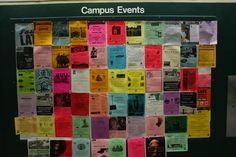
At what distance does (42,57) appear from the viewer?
218 centimetres

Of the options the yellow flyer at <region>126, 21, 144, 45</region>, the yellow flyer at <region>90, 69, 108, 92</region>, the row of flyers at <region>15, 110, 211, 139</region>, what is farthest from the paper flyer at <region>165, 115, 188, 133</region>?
the yellow flyer at <region>126, 21, 144, 45</region>

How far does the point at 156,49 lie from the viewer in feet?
7.14

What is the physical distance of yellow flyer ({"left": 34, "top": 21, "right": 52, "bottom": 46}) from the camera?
7.10 ft

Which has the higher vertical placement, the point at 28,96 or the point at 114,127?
the point at 28,96

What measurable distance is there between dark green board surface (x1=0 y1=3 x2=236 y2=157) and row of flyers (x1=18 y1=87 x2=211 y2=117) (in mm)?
100

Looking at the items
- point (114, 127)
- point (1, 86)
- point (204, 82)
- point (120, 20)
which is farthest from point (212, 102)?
point (1, 86)

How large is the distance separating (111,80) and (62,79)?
0.35 metres

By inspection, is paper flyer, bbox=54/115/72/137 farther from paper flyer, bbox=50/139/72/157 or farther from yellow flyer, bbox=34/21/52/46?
yellow flyer, bbox=34/21/52/46

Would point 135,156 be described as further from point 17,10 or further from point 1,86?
point 17,10

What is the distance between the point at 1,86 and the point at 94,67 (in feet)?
2.22

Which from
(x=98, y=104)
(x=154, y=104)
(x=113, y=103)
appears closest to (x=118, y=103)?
(x=113, y=103)

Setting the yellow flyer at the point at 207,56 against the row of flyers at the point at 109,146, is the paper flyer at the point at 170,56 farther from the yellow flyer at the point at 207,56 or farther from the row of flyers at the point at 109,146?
the row of flyers at the point at 109,146

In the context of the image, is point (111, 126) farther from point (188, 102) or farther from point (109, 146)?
point (188, 102)

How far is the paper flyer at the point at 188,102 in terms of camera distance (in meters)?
2.20
